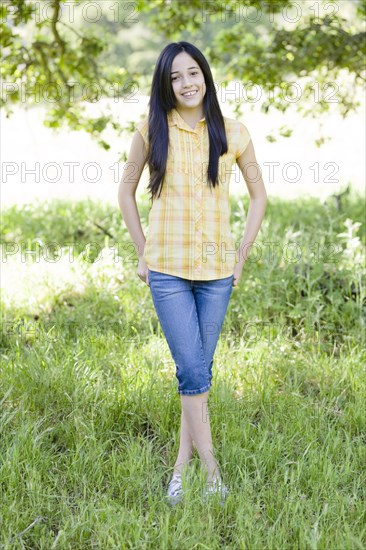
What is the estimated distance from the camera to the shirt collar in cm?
276

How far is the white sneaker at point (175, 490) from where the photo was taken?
272cm

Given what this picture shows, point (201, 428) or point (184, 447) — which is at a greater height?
point (201, 428)

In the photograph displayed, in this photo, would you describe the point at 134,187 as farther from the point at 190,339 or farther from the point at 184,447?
the point at 184,447

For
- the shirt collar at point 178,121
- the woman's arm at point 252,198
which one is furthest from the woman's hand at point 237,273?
the shirt collar at point 178,121

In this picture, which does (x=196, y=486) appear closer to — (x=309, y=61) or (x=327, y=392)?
(x=327, y=392)

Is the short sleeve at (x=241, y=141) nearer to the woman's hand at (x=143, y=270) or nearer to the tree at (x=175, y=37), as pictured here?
the woman's hand at (x=143, y=270)

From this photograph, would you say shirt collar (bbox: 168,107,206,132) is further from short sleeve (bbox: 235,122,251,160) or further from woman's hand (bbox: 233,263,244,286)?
woman's hand (bbox: 233,263,244,286)

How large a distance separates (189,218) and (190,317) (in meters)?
0.40

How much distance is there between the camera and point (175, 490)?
2.79 m

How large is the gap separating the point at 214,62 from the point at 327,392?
4155mm

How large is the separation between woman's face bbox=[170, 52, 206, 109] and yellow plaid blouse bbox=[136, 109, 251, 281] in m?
0.08

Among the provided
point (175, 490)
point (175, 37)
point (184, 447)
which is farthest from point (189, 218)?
point (175, 37)

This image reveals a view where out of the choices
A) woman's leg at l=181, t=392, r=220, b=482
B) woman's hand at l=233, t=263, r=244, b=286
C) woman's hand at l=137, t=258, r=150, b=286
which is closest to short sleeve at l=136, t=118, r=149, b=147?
woman's hand at l=137, t=258, r=150, b=286

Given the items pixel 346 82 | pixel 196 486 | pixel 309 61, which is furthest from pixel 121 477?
pixel 346 82
